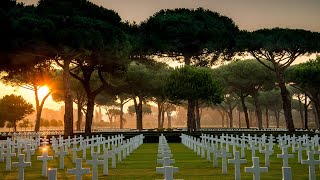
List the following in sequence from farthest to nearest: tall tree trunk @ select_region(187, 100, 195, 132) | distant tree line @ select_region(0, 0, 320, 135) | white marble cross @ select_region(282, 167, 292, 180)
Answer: tall tree trunk @ select_region(187, 100, 195, 132), distant tree line @ select_region(0, 0, 320, 135), white marble cross @ select_region(282, 167, 292, 180)

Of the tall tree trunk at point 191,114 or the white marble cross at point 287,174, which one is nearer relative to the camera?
the white marble cross at point 287,174

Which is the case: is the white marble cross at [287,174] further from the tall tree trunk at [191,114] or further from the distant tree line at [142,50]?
the tall tree trunk at [191,114]

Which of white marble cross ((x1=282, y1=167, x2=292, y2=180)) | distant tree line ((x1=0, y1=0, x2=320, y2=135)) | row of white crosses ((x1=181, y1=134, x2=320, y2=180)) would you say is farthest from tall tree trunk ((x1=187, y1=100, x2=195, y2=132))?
A: white marble cross ((x1=282, y1=167, x2=292, y2=180))

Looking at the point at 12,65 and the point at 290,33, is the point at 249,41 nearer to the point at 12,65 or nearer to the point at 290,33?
→ the point at 290,33

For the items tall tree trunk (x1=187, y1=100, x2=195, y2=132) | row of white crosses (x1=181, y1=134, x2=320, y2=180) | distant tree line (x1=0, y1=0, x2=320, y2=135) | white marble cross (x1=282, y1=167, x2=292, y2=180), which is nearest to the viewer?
white marble cross (x1=282, y1=167, x2=292, y2=180)

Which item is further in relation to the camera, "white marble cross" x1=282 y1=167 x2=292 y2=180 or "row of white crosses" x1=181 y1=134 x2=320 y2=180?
"row of white crosses" x1=181 y1=134 x2=320 y2=180

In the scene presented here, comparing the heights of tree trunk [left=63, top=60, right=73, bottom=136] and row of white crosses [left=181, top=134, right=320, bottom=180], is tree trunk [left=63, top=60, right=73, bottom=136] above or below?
above

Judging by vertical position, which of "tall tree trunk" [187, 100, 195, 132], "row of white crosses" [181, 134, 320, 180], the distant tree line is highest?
the distant tree line

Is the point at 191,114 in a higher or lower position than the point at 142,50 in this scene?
lower

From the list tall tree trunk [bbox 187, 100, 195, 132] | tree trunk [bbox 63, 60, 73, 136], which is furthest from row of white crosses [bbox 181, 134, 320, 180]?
tall tree trunk [bbox 187, 100, 195, 132]

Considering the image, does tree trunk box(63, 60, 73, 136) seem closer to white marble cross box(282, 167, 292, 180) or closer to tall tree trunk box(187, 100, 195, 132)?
tall tree trunk box(187, 100, 195, 132)

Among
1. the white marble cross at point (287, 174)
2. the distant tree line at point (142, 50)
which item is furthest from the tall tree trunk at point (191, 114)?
the white marble cross at point (287, 174)

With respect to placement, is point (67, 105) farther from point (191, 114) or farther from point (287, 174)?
point (287, 174)

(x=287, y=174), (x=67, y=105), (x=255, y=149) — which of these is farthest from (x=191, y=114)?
Result: (x=287, y=174)
